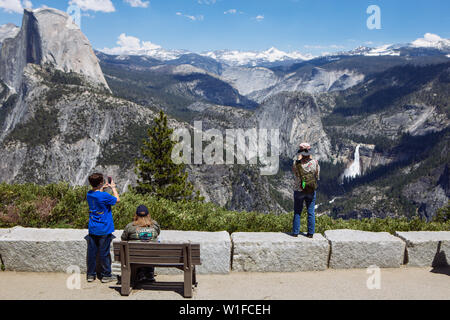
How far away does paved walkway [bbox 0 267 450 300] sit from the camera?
763 centimetres

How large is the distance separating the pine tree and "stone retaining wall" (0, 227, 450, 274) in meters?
14.9

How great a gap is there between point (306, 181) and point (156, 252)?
14.0 ft

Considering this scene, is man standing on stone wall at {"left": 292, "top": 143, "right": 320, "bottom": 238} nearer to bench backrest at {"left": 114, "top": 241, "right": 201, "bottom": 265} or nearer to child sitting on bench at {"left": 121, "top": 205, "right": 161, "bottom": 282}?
bench backrest at {"left": 114, "top": 241, "right": 201, "bottom": 265}

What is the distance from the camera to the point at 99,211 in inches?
314

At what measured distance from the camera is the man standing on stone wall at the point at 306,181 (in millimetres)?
9148

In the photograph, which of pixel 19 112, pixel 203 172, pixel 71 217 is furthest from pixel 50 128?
pixel 71 217

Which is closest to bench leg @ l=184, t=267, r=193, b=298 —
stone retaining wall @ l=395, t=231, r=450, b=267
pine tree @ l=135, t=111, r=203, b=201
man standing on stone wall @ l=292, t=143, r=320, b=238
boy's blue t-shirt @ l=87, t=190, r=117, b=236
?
boy's blue t-shirt @ l=87, t=190, r=117, b=236

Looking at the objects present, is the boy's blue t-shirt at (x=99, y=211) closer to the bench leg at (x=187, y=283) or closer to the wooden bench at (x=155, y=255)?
the wooden bench at (x=155, y=255)

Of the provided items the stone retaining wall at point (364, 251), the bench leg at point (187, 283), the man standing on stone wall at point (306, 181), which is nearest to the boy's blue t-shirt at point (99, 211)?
the bench leg at point (187, 283)

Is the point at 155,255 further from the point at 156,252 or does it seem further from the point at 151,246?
the point at 151,246

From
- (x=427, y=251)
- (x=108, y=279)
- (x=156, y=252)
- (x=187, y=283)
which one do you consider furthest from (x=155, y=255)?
(x=427, y=251)

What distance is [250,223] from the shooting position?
1066cm

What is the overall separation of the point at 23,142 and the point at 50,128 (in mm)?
12948
